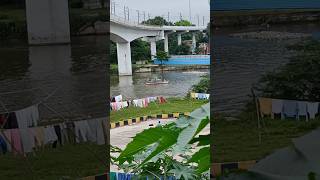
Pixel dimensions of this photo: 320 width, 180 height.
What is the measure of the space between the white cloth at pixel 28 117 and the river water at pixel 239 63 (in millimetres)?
835

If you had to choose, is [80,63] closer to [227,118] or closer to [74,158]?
[74,158]

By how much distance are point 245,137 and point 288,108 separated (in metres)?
0.21

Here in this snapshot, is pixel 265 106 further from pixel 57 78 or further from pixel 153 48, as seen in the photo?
pixel 153 48

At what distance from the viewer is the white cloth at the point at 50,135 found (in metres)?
2.10

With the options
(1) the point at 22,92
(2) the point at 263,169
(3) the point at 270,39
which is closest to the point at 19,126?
(1) the point at 22,92

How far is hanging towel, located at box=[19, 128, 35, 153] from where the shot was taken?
2064mm

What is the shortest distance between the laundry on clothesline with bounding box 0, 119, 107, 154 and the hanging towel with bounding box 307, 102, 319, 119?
0.95 m

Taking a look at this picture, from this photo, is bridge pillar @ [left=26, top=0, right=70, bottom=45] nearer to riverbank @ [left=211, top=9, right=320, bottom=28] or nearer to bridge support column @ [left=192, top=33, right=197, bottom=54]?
riverbank @ [left=211, top=9, right=320, bottom=28]

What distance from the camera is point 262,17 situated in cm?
173

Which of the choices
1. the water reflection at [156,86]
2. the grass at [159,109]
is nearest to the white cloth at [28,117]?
the grass at [159,109]

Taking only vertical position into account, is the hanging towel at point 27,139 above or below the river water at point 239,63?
below

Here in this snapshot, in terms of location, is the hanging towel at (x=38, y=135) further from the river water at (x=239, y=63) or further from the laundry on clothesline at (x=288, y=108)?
the laundry on clothesline at (x=288, y=108)

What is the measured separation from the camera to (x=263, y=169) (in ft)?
2.81

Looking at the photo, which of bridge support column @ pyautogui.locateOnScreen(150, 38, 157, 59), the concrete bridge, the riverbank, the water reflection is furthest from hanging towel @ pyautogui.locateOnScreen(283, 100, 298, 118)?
bridge support column @ pyautogui.locateOnScreen(150, 38, 157, 59)
